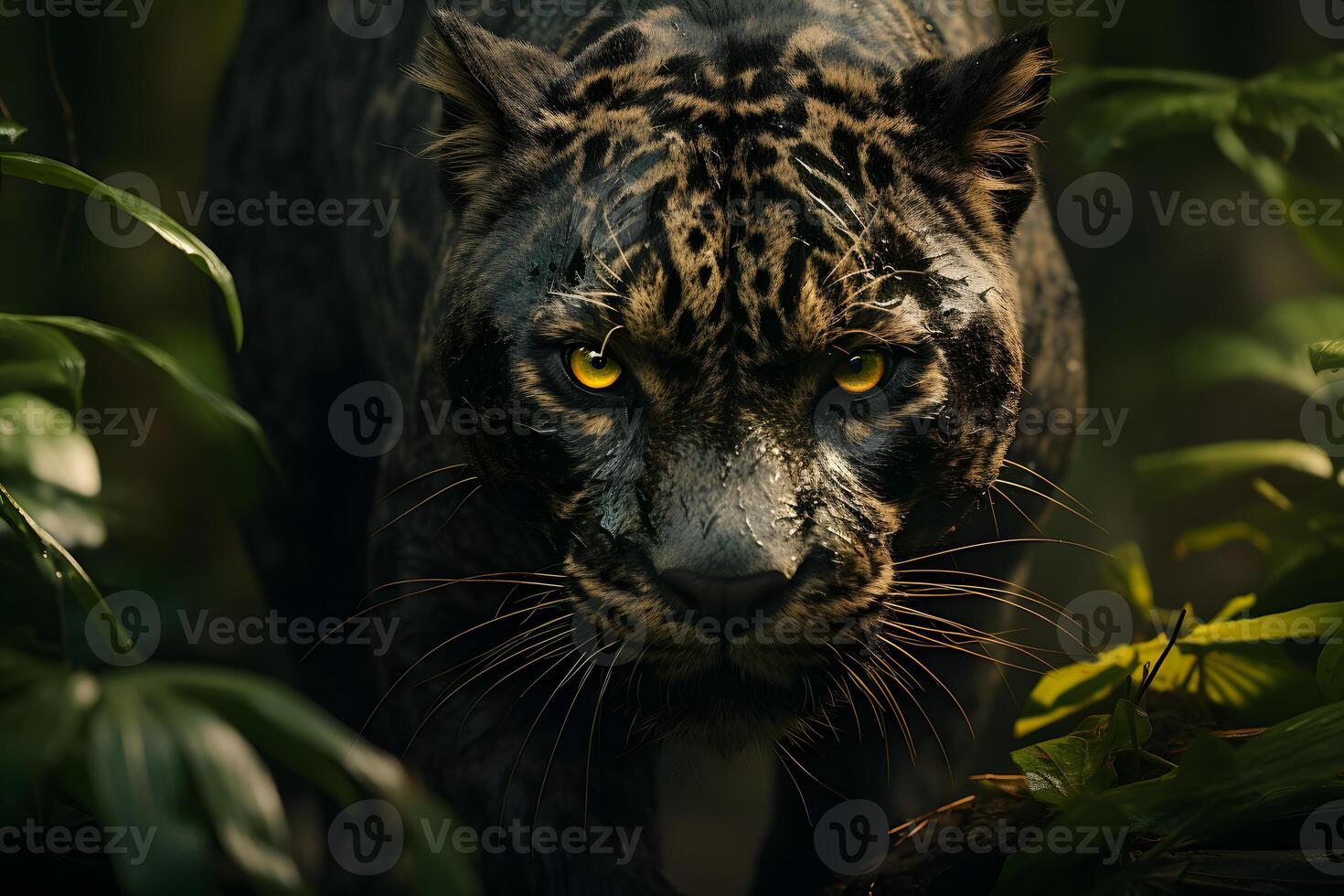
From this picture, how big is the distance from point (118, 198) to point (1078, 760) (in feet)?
6.47

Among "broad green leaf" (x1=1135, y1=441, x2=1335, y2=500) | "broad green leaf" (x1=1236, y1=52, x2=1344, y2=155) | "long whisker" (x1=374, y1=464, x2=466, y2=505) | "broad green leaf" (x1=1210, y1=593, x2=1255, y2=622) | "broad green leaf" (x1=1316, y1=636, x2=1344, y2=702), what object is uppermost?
"broad green leaf" (x1=1236, y1=52, x2=1344, y2=155)

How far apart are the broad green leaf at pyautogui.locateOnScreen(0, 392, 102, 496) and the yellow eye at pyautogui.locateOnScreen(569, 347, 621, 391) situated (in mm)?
1042

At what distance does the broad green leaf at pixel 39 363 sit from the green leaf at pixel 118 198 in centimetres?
25

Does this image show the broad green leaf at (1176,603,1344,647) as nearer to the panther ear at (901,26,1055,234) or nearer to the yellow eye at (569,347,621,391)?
the panther ear at (901,26,1055,234)

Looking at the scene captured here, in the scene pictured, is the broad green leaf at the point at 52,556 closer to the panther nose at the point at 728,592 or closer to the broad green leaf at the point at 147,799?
the broad green leaf at the point at 147,799

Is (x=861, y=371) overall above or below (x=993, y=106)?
below

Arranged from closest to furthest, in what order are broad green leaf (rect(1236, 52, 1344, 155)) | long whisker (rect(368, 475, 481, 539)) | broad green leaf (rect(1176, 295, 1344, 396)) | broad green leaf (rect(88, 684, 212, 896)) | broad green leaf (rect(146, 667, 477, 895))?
broad green leaf (rect(88, 684, 212, 896)) < broad green leaf (rect(146, 667, 477, 895)) < long whisker (rect(368, 475, 481, 539)) < broad green leaf (rect(1236, 52, 1344, 155)) < broad green leaf (rect(1176, 295, 1344, 396))

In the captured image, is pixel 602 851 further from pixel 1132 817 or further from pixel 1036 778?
pixel 1132 817

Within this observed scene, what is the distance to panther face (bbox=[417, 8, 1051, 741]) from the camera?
2184mm

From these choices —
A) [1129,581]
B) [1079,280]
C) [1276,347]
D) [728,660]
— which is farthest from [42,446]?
[1079,280]

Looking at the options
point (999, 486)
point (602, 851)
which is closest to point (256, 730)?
point (602, 851)

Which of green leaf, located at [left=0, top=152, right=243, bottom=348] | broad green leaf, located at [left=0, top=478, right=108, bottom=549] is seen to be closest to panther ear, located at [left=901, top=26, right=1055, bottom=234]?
green leaf, located at [left=0, top=152, right=243, bottom=348]

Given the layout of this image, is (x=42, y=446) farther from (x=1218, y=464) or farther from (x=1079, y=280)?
(x=1079, y=280)

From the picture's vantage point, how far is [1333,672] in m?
2.21
